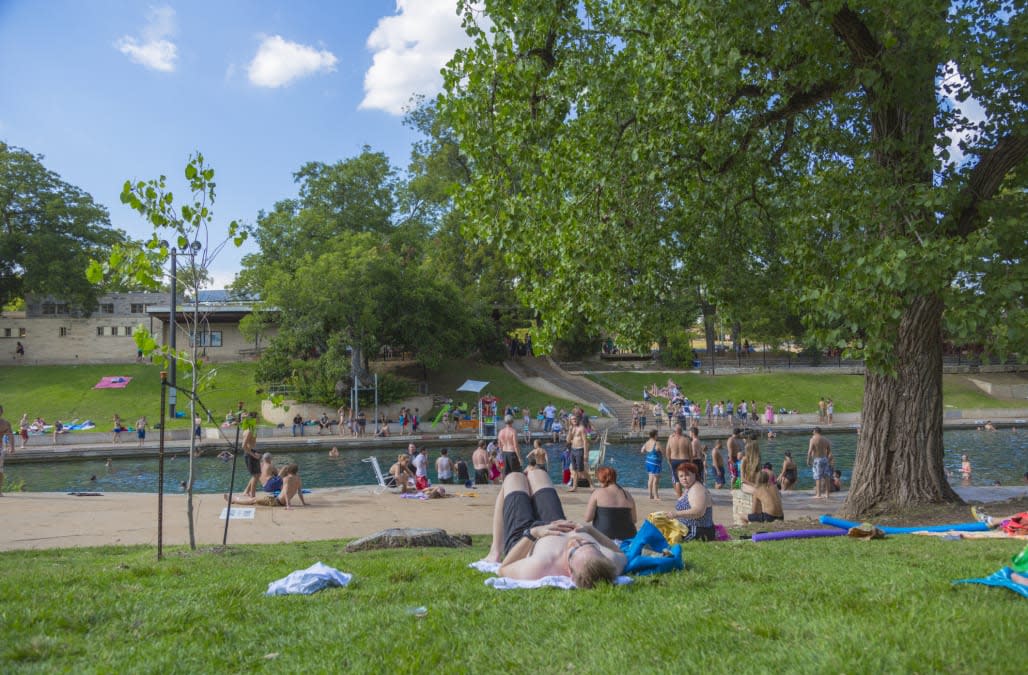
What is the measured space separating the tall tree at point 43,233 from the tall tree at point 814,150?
1846 inches

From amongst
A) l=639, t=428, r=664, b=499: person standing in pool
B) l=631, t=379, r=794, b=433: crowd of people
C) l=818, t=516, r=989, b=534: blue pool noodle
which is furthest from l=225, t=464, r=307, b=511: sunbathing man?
l=631, t=379, r=794, b=433: crowd of people

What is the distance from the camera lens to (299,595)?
5.36 m

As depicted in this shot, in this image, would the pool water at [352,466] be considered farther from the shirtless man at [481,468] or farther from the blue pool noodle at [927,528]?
the blue pool noodle at [927,528]

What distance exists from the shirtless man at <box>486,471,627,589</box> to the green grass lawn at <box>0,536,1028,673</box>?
0.24 m

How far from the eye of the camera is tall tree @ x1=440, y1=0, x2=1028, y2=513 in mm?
8688

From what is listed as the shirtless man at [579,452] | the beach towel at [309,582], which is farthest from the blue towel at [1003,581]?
the shirtless man at [579,452]

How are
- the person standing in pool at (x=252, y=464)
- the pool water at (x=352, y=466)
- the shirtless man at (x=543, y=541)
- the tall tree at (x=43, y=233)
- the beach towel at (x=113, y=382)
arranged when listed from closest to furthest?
the shirtless man at (x=543, y=541) < the person standing in pool at (x=252, y=464) < the pool water at (x=352, y=466) < the beach towel at (x=113, y=382) < the tall tree at (x=43, y=233)

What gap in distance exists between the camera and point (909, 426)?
10273 millimetres

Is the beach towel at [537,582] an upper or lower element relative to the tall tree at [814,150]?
lower

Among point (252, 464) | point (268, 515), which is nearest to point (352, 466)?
point (252, 464)

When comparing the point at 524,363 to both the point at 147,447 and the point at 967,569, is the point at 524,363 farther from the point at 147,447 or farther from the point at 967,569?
the point at 967,569

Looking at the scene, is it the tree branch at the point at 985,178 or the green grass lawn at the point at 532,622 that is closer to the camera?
the green grass lawn at the point at 532,622

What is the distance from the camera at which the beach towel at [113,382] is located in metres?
43.3

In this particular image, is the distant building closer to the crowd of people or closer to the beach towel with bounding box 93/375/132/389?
the beach towel with bounding box 93/375/132/389
